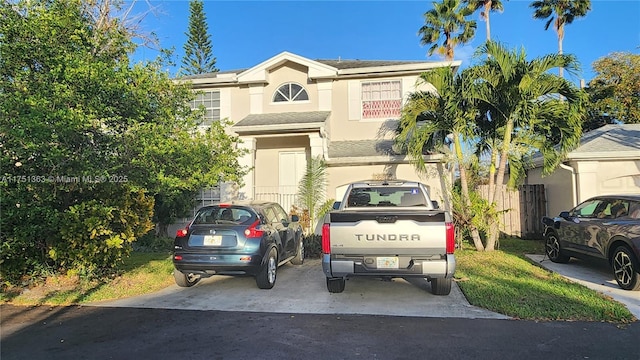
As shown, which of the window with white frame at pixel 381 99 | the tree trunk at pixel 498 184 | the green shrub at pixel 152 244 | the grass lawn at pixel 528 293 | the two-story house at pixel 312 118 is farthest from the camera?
the window with white frame at pixel 381 99

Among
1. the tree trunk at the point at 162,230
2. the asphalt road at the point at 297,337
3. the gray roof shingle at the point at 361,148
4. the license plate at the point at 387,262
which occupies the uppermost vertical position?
the gray roof shingle at the point at 361,148

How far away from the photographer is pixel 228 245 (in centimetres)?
652

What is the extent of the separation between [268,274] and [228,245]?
3.05 feet

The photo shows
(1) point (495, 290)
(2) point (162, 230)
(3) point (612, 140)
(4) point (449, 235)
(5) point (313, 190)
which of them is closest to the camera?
(4) point (449, 235)

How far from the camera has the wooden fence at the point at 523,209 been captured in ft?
42.0

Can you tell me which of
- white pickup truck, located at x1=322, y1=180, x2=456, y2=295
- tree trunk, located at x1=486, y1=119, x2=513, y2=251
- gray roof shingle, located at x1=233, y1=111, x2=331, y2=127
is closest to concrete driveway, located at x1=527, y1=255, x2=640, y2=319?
tree trunk, located at x1=486, y1=119, x2=513, y2=251

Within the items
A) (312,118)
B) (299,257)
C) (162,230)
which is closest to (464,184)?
(299,257)

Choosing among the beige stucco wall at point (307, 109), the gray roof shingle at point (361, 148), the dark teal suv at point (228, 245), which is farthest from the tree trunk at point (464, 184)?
the dark teal suv at point (228, 245)

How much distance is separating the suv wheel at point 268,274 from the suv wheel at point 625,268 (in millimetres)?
6089

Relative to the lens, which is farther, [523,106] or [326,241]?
[523,106]

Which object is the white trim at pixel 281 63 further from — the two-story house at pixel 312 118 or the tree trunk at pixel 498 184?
the tree trunk at pixel 498 184

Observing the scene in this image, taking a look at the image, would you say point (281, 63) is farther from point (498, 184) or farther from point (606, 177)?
point (606, 177)

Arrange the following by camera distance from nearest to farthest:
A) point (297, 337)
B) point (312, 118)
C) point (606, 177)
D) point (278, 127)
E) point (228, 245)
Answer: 1. point (297, 337)
2. point (228, 245)
3. point (606, 177)
4. point (278, 127)
5. point (312, 118)

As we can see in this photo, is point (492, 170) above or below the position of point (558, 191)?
above
